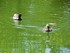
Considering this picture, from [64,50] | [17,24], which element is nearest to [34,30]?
[17,24]

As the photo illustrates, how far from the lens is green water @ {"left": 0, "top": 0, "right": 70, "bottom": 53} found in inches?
683

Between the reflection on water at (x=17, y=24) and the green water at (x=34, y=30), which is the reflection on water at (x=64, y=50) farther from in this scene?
the reflection on water at (x=17, y=24)

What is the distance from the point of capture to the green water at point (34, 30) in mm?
17359

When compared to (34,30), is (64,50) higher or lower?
lower

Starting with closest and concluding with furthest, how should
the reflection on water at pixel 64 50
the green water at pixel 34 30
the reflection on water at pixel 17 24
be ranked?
the reflection on water at pixel 64 50 → the green water at pixel 34 30 → the reflection on water at pixel 17 24

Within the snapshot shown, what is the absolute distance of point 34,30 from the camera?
65.7 ft

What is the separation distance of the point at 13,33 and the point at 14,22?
3004 millimetres

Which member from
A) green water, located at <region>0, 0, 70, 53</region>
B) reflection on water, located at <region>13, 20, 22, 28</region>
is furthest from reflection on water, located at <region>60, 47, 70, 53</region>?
reflection on water, located at <region>13, 20, 22, 28</region>

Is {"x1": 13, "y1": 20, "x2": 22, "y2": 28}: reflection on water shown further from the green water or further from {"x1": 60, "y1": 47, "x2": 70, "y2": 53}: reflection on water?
{"x1": 60, "y1": 47, "x2": 70, "y2": 53}: reflection on water

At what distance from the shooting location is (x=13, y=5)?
96.6 ft

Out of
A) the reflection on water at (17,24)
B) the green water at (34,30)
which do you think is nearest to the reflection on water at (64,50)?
the green water at (34,30)

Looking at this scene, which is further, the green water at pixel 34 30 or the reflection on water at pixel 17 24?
the reflection on water at pixel 17 24

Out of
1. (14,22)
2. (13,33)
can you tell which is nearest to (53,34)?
(13,33)

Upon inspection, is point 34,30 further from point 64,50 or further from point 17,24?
point 64,50
